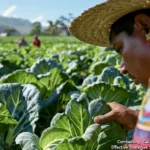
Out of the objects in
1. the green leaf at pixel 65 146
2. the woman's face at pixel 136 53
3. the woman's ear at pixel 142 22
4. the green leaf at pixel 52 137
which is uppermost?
the woman's ear at pixel 142 22

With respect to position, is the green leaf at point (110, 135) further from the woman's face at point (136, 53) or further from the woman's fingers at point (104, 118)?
the woman's face at point (136, 53)

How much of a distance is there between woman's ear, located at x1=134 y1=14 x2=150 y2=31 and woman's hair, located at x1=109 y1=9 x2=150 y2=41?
0.13ft

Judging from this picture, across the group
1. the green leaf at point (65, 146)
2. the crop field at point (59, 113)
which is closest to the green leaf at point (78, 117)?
the crop field at point (59, 113)

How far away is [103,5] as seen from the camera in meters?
1.65

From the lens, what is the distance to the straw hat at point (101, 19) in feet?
5.17

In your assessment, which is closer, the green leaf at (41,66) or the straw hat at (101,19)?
the straw hat at (101,19)

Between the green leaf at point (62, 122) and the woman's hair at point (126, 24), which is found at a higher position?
the woman's hair at point (126, 24)

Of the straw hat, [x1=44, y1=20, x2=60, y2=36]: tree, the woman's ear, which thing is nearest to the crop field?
the straw hat

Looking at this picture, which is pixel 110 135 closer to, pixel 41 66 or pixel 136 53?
pixel 136 53

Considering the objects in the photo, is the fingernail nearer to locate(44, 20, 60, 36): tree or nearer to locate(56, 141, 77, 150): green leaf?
locate(56, 141, 77, 150): green leaf

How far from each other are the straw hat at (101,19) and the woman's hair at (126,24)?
0.05 ft

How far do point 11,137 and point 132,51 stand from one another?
939mm

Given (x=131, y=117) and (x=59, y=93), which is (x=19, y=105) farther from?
(x=131, y=117)

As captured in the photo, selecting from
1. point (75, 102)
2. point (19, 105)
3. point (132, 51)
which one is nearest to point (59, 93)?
point (19, 105)
